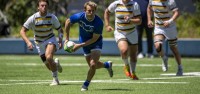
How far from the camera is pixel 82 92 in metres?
13.7

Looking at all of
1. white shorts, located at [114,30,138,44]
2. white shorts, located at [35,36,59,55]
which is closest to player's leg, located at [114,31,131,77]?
white shorts, located at [114,30,138,44]

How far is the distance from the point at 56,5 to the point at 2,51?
734 cm

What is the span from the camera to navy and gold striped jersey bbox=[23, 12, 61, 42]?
16.0 meters

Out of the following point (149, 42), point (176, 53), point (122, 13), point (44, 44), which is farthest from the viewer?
point (149, 42)

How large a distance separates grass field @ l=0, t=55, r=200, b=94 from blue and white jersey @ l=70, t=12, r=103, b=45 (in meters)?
1.09

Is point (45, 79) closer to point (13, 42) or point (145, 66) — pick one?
point (145, 66)

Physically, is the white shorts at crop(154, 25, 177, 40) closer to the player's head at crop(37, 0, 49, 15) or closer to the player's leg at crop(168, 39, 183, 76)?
the player's leg at crop(168, 39, 183, 76)

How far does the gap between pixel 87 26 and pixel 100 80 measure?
9.14ft

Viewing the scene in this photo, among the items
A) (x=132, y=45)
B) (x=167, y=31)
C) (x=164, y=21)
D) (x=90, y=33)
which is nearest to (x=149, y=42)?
(x=167, y=31)

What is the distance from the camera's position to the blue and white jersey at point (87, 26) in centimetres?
1432

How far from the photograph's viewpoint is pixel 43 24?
16.0 m

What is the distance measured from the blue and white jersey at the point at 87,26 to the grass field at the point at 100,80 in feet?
3.58

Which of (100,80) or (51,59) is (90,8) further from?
(100,80)

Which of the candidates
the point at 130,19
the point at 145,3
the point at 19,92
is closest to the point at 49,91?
the point at 19,92
